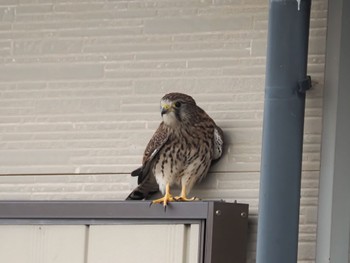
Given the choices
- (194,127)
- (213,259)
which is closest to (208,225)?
(213,259)

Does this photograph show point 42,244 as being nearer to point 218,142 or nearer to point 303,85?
point 218,142

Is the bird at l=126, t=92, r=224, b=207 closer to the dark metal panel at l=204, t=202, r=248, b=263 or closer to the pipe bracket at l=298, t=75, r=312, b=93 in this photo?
the dark metal panel at l=204, t=202, r=248, b=263

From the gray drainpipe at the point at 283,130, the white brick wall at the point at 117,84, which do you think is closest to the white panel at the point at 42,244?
the white brick wall at the point at 117,84

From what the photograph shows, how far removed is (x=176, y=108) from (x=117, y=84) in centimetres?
41

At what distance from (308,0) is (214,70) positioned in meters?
0.60

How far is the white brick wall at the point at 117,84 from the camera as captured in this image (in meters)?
5.93

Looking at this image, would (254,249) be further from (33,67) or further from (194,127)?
(33,67)

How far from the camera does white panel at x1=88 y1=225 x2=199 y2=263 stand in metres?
5.63

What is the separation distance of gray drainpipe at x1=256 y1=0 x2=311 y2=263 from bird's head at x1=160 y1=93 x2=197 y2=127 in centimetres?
43

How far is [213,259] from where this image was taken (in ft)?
18.2

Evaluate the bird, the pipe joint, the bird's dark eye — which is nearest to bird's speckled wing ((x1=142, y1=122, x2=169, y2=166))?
the bird

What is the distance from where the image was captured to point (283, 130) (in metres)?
5.55

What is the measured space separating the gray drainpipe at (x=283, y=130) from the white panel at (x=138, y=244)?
0.33 m

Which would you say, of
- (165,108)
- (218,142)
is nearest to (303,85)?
(218,142)
